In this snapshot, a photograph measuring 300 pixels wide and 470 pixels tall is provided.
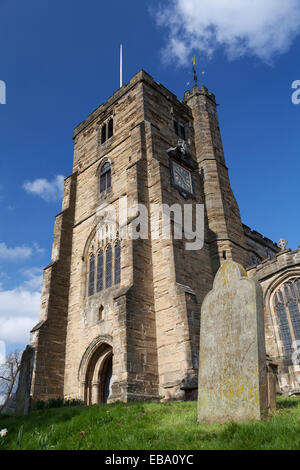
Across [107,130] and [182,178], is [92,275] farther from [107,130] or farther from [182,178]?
[107,130]

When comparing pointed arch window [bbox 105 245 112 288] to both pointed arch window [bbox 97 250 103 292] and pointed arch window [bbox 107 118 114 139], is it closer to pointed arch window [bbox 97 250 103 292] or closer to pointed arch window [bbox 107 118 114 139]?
pointed arch window [bbox 97 250 103 292]

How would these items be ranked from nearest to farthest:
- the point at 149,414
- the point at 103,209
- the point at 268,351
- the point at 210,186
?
the point at 149,414, the point at 268,351, the point at 103,209, the point at 210,186

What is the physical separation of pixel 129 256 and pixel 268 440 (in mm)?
10226

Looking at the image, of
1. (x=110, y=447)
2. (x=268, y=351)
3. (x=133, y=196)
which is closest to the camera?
(x=110, y=447)

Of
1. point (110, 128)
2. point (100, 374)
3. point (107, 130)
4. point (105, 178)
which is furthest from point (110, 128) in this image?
point (100, 374)

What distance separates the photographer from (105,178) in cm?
2025

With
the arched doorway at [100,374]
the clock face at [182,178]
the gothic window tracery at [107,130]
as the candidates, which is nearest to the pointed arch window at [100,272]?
the arched doorway at [100,374]

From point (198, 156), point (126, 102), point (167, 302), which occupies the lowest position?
point (167, 302)

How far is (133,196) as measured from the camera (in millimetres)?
15992

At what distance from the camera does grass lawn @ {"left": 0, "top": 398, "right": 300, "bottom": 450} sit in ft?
14.5

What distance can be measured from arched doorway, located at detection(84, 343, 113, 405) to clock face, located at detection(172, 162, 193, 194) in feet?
27.9

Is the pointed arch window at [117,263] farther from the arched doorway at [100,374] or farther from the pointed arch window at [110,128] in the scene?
the pointed arch window at [110,128]

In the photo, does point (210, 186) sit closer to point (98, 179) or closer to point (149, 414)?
point (98, 179)

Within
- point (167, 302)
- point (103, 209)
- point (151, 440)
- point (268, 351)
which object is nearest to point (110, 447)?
point (151, 440)
